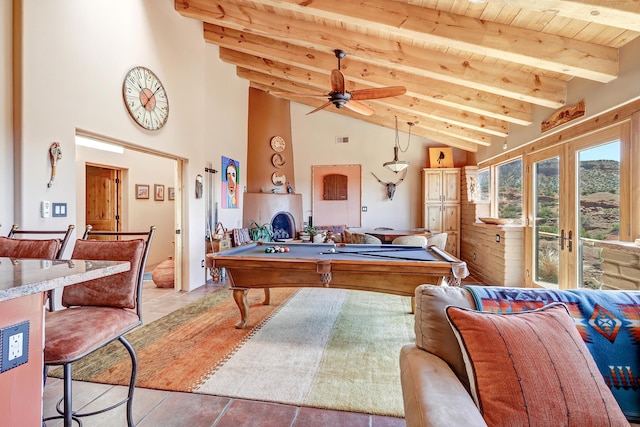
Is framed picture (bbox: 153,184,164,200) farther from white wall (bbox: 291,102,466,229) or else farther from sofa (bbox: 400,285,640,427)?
sofa (bbox: 400,285,640,427)

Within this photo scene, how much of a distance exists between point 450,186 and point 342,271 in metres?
4.67

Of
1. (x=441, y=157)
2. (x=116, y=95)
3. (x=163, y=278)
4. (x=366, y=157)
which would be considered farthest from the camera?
(x=366, y=157)

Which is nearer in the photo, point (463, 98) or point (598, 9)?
point (598, 9)

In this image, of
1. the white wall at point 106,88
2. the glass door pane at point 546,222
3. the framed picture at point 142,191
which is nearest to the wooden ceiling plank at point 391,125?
the white wall at point 106,88

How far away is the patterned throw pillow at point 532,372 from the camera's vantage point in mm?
909

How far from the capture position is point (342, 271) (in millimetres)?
2668

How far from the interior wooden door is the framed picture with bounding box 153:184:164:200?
0.69 meters

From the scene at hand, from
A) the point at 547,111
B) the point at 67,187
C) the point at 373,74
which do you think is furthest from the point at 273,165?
the point at 547,111

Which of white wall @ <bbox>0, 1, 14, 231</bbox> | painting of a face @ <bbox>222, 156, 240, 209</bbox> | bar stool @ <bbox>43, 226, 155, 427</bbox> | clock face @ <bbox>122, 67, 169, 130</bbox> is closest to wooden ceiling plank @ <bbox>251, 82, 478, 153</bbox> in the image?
painting of a face @ <bbox>222, 156, 240, 209</bbox>

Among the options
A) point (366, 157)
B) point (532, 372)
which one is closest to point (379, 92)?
point (532, 372)

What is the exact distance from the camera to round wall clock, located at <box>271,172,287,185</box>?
6.94 m

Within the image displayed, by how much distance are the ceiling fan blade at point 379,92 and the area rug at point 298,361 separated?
2.41m

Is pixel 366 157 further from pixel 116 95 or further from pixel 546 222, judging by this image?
pixel 116 95

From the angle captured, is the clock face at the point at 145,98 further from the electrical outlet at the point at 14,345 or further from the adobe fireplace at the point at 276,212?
the electrical outlet at the point at 14,345
